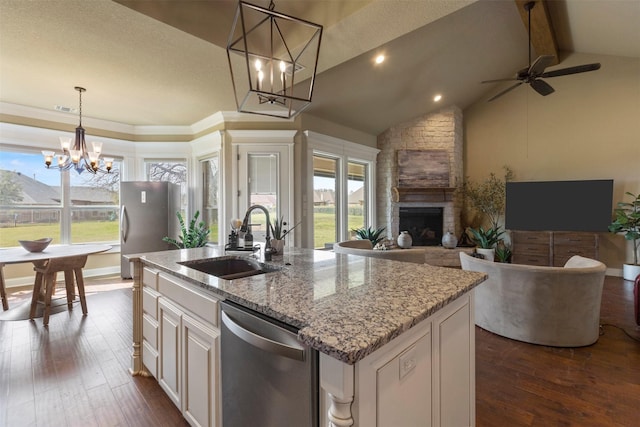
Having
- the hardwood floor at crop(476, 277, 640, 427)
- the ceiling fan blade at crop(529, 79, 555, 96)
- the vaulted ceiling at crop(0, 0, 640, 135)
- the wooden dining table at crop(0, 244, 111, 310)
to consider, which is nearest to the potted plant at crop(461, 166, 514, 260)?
the vaulted ceiling at crop(0, 0, 640, 135)

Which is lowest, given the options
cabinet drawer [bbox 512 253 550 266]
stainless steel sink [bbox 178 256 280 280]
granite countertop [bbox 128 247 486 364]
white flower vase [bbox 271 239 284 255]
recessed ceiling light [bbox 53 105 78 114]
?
cabinet drawer [bbox 512 253 550 266]

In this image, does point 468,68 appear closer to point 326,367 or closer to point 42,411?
point 326,367

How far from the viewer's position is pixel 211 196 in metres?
5.00

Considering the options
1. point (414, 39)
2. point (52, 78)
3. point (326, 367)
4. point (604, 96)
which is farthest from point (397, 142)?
point (326, 367)

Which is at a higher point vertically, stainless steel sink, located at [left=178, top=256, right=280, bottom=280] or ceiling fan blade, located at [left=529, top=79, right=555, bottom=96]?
ceiling fan blade, located at [left=529, top=79, right=555, bottom=96]

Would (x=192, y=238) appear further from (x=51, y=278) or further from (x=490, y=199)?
(x=490, y=199)

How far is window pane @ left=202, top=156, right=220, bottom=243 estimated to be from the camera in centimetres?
489

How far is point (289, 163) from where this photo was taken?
175 inches

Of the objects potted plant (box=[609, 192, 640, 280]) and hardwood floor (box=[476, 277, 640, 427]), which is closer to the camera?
hardwood floor (box=[476, 277, 640, 427])

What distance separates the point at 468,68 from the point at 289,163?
3329mm

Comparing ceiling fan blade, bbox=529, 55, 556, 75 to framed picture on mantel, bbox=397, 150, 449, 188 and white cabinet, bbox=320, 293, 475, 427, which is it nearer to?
framed picture on mantel, bbox=397, 150, 449, 188

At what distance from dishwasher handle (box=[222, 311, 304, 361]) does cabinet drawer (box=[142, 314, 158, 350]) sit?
3.28ft

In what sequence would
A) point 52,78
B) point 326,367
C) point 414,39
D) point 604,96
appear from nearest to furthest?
point 326,367 < point 52,78 < point 414,39 < point 604,96

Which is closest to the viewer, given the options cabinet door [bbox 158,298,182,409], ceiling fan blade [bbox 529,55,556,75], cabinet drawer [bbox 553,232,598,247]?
cabinet door [bbox 158,298,182,409]
